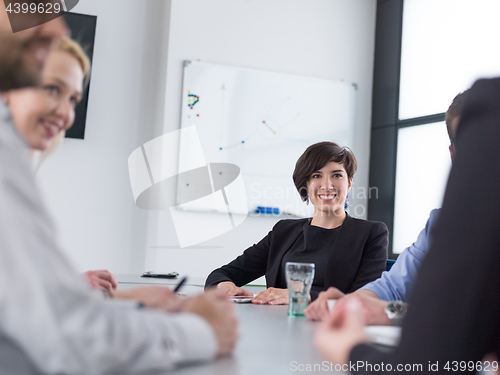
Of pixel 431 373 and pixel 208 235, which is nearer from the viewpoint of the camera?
pixel 431 373

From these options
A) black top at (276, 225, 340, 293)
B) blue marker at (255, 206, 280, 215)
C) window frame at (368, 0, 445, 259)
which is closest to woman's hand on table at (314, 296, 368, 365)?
black top at (276, 225, 340, 293)

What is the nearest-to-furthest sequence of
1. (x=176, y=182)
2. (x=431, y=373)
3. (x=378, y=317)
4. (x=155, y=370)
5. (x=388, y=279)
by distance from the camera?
(x=431, y=373), (x=155, y=370), (x=378, y=317), (x=388, y=279), (x=176, y=182)

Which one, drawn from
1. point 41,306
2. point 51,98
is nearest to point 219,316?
point 41,306

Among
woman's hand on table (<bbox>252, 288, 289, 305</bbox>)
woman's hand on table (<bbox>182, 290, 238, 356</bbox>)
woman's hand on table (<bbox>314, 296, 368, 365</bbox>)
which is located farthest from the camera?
woman's hand on table (<bbox>252, 288, 289, 305</bbox>)

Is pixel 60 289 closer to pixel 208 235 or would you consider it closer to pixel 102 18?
pixel 208 235

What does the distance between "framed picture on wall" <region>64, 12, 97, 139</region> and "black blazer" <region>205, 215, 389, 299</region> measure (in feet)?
6.22

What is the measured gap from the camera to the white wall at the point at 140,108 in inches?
140

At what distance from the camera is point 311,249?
84.4 inches

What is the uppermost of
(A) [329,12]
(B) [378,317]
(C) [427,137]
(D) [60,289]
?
(A) [329,12]

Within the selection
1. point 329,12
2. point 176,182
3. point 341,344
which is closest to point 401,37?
point 329,12

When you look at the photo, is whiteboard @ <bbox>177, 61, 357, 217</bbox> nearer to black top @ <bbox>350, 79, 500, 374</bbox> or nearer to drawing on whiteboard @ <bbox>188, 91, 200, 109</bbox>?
drawing on whiteboard @ <bbox>188, 91, 200, 109</bbox>

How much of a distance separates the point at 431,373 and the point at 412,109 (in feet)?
12.4

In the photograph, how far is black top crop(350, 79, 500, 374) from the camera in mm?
507

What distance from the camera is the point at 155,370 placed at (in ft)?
2.01
